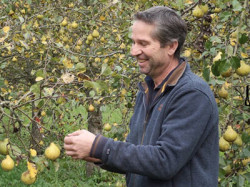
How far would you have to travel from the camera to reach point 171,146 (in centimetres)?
149

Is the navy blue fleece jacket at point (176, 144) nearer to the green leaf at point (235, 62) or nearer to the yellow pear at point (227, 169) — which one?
the green leaf at point (235, 62)

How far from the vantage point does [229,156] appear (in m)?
2.33

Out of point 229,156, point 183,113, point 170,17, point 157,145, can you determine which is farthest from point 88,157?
point 229,156

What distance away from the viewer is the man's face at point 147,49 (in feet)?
5.65

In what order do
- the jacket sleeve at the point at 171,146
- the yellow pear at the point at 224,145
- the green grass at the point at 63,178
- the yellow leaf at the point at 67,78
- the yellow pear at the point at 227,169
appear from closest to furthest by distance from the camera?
→ 1. the jacket sleeve at the point at 171,146
2. the yellow leaf at the point at 67,78
3. the yellow pear at the point at 224,145
4. the yellow pear at the point at 227,169
5. the green grass at the point at 63,178

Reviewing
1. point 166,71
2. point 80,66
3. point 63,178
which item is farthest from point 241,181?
point 63,178

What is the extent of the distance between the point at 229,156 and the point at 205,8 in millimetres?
891

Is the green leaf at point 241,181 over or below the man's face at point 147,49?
below

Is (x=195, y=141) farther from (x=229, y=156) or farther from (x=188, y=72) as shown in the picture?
(x=229, y=156)

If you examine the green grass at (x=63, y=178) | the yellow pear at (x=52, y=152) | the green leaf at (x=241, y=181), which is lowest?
the green grass at (x=63, y=178)

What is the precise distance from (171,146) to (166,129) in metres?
0.08

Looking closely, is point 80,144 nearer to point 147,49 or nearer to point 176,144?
point 176,144

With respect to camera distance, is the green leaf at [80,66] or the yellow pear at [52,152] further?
the green leaf at [80,66]

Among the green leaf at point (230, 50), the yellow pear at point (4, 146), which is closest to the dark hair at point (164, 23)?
the green leaf at point (230, 50)
